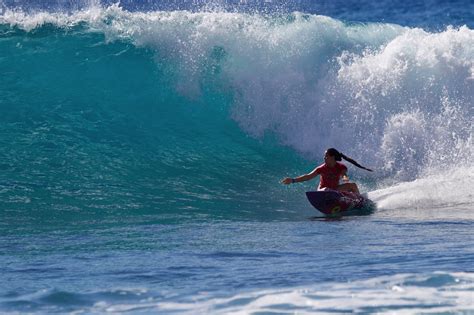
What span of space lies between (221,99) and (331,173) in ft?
17.4

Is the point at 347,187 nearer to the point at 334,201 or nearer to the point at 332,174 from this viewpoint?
the point at 332,174

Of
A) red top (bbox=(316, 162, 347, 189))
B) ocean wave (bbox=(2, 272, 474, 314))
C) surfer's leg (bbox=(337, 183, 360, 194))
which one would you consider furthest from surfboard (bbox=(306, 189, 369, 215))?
ocean wave (bbox=(2, 272, 474, 314))

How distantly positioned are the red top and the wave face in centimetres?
136

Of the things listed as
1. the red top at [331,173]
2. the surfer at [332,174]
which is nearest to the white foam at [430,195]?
the surfer at [332,174]

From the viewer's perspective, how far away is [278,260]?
8344 millimetres

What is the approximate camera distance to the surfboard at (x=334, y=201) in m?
12.6

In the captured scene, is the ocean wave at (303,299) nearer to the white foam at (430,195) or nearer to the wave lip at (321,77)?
the white foam at (430,195)

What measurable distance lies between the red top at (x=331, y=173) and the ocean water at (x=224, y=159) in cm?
43

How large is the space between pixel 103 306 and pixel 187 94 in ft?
38.4

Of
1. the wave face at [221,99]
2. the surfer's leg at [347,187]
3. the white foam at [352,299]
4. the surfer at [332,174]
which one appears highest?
the wave face at [221,99]

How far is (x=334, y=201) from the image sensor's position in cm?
1262

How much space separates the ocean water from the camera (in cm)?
713

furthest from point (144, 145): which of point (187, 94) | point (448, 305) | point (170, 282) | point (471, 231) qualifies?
point (448, 305)

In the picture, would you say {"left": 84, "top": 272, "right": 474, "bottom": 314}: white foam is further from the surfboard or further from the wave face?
the wave face
